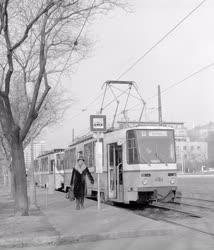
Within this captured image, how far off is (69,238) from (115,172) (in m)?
9.69

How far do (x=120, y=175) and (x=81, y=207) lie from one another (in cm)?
260

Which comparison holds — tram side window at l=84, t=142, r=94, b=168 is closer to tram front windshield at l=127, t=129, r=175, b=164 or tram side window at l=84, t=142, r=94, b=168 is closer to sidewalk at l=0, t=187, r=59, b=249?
tram front windshield at l=127, t=129, r=175, b=164

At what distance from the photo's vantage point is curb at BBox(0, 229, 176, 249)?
1044cm

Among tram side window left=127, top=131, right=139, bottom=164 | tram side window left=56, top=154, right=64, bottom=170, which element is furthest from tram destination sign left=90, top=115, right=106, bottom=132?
tram side window left=56, top=154, right=64, bottom=170

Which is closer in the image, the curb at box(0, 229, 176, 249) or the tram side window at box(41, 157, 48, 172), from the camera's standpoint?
the curb at box(0, 229, 176, 249)

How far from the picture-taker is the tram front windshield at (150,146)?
62.7 feet

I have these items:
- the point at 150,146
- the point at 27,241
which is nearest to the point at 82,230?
the point at 27,241

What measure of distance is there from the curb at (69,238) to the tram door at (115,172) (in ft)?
28.1

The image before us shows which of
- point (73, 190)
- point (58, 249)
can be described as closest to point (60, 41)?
point (73, 190)

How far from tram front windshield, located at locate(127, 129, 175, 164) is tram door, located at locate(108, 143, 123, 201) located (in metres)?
0.92

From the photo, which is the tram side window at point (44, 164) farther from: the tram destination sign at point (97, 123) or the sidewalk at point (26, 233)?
the sidewalk at point (26, 233)

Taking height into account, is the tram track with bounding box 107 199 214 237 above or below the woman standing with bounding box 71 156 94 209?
below

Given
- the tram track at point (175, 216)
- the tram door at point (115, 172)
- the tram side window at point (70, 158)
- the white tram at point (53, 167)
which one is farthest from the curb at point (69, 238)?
the tram side window at point (70, 158)

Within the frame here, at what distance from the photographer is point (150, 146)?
63.4 ft
